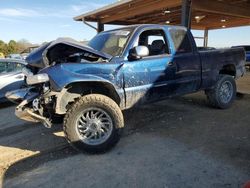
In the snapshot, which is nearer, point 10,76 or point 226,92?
point 226,92

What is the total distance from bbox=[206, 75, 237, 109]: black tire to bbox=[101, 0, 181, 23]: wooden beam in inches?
208

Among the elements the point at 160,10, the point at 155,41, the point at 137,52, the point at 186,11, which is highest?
the point at 160,10

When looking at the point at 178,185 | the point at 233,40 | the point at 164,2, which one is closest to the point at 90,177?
the point at 178,185

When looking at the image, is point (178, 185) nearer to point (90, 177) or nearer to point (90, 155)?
point (90, 177)

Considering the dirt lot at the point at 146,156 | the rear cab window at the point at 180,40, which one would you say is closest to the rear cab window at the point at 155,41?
the rear cab window at the point at 180,40

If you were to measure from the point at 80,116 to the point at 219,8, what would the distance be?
9644mm

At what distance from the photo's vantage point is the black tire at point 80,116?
4453mm

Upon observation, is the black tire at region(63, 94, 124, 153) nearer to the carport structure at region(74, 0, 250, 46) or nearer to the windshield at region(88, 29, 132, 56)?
Result: the windshield at region(88, 29, 132, 56)

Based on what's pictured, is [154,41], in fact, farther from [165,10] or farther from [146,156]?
[165,10]

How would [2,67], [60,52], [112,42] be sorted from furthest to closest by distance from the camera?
[2,67] < [112,42] < [60,52]

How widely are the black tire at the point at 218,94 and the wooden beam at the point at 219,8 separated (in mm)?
4850

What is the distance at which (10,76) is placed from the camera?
8.68 metres

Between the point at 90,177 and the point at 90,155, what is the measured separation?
0.75 m

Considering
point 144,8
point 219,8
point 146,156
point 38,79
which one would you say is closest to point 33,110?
point 38,79
